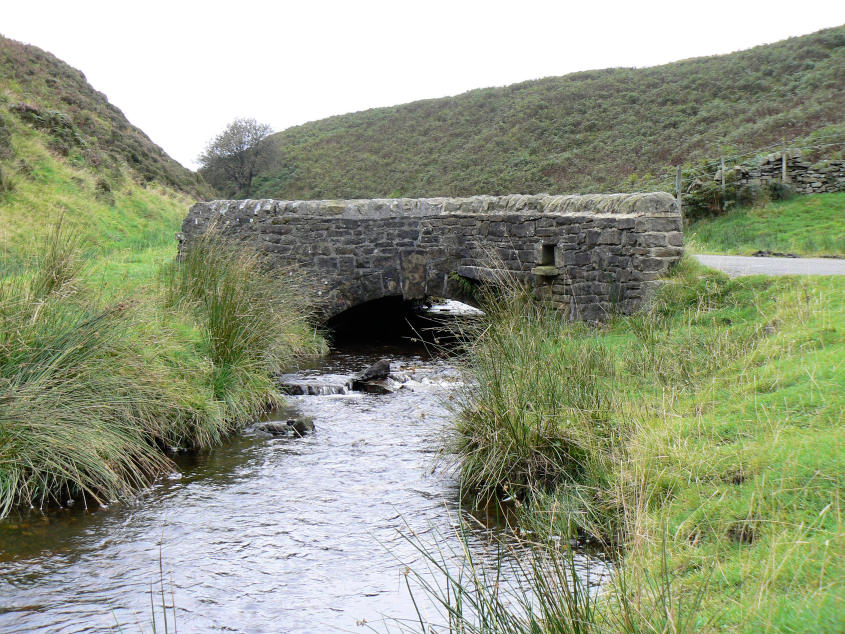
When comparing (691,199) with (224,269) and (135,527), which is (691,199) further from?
(135,527)

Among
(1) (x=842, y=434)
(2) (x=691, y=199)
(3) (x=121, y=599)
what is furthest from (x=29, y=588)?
(2) (x=691, y=199)

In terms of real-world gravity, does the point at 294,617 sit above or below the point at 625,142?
below

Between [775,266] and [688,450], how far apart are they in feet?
18.8

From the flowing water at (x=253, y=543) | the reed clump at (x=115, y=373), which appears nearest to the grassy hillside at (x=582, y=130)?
the reed clump at (x=115, y=373)

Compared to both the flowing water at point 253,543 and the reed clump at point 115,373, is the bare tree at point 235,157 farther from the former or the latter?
the flowing water at point 253,543

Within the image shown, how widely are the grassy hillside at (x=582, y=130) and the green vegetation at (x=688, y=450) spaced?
17.7 m

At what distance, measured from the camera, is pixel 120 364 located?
5879 mm

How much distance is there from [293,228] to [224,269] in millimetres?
3590

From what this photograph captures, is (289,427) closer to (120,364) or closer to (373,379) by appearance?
(120,364)

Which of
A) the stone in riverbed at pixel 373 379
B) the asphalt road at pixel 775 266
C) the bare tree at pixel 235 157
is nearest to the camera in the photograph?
the asphalt road at pixel 775 266

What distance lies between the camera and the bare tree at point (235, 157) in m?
40.3

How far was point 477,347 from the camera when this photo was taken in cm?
610

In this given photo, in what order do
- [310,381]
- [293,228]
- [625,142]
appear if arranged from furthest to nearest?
[625,142]
[293,228]
[310,381]

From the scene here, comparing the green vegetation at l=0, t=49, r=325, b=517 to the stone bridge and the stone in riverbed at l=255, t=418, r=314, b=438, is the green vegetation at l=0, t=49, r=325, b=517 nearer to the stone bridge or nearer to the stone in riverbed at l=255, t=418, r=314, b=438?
the stone in riverbed at l=255, t=418, r=314, b=438
